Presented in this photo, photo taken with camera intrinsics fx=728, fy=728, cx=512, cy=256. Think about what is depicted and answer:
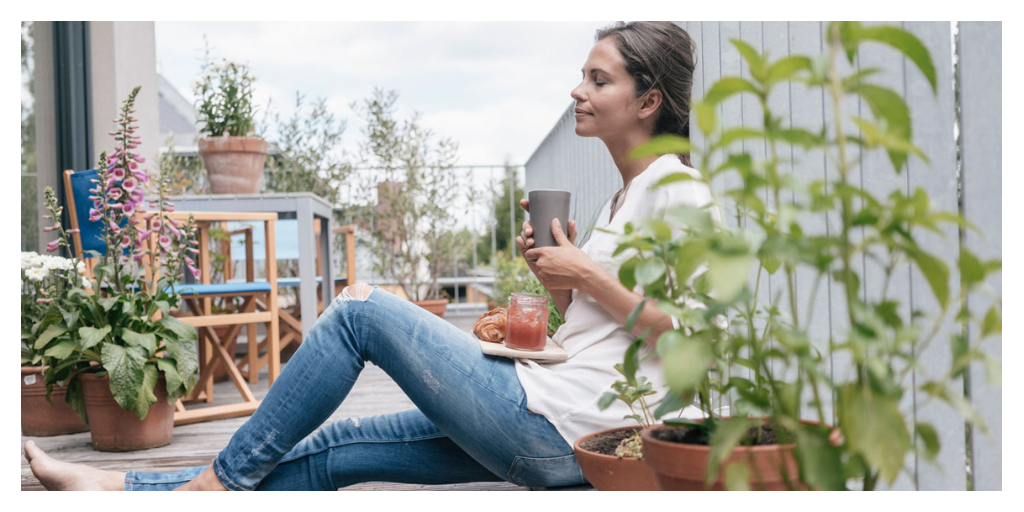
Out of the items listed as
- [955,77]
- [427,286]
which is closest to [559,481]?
[955,77]

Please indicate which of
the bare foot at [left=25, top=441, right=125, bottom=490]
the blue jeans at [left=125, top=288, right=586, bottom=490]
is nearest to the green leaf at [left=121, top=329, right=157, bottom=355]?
the bare foot at [left=25, top=441, right=125, bottom=490]

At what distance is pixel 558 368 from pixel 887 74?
69cm

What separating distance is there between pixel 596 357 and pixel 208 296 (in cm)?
216

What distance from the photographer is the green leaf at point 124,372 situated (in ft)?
6.79

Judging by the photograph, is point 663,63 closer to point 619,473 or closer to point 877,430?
point 619,473

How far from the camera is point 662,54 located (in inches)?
55.7

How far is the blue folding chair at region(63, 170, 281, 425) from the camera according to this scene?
2.41 metres

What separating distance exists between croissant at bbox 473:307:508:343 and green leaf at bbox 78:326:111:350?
4.38 feet

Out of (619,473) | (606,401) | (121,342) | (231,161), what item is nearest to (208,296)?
(231,161)

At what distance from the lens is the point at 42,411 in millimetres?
2404

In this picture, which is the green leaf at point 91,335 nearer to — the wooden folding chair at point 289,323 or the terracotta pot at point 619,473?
the wooden folding chair at point 289,323
